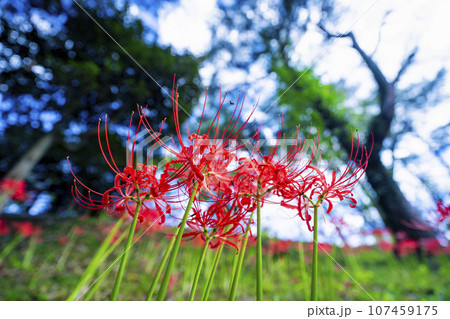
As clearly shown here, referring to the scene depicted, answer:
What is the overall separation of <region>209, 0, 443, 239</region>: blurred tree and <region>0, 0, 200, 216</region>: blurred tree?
0.38 metres

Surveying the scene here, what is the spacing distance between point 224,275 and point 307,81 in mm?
1341

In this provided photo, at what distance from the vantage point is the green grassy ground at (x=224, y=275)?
141 centimetres

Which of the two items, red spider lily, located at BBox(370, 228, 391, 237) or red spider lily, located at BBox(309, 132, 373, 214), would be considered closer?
red spider lily, located at BBox(309, 132, 373, 214)

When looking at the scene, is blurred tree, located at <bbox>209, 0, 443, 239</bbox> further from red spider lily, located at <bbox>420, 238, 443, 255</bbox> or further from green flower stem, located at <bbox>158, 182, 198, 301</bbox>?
green flower stem, located at <bbox>158, 182, 198, 301</bbox>

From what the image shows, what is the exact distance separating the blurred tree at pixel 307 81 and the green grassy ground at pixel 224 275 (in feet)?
1.12

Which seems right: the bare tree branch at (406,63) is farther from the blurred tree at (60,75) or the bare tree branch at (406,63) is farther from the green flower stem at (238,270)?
the green flower stem at (238,270)

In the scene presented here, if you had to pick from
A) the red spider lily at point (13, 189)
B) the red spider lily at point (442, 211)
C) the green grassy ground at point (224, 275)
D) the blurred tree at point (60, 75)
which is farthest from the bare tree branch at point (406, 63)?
the red spider lily at point (13, 189)

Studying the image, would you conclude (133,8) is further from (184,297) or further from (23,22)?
(184,297)

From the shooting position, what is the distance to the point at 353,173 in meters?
0.35

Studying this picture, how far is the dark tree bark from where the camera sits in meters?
1.18

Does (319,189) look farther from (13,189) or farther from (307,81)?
(13,189)

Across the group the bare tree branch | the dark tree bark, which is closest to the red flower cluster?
the dark tree bark
